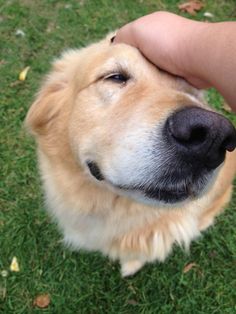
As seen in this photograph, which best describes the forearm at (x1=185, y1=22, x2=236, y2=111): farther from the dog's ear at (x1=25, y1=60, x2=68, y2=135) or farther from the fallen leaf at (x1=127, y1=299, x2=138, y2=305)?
the fallen leaf at (x1=127, y1=299, x2=138, y2=305)

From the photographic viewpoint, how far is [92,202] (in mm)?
2682

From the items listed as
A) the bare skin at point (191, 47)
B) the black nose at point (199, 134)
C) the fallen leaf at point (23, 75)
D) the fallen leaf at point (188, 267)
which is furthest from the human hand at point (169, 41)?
the fallen leaf at point (23, 75)

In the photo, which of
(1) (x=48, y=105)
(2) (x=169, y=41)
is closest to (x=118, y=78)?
(2) (x=169, y=41)

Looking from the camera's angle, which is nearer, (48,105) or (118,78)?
(118,78)

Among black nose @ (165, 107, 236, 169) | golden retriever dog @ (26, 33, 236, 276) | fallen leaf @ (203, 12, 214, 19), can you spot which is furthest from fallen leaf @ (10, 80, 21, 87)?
black nose @ (165, 107, 236, 169)

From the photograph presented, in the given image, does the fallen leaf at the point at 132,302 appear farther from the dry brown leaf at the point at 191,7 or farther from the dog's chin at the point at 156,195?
the dry brown leaf at the point at 191,7

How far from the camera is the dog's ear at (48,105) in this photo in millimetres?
2797

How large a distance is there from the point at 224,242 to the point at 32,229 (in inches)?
68.3

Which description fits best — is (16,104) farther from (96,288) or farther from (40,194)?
(96,288)

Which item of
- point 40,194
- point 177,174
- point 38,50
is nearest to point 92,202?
point 177,174

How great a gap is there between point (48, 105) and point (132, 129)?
1043mm

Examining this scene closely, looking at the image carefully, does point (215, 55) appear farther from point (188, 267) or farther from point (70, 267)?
point (70, 267)

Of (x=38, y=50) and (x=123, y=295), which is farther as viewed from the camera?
(x=38, y=50)

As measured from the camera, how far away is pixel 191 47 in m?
2.21
